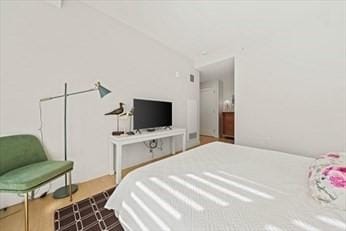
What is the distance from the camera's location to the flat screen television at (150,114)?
2617 millimetres

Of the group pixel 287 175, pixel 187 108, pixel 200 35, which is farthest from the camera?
pixel 187 108

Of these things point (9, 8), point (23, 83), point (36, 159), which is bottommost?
point (36, 159)

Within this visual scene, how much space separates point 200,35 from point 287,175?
270 centimetres

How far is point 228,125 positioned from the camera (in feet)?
17.5

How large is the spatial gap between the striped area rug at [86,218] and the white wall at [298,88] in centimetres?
278

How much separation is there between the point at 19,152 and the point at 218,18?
3153mm

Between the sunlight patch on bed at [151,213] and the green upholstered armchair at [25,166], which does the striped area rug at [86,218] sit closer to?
the green upholstered armchair at [25,166]

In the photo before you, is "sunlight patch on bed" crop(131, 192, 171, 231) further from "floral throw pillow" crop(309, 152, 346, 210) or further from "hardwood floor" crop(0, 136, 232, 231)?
"hardwood floor" crop(0, 136, 232, 231)

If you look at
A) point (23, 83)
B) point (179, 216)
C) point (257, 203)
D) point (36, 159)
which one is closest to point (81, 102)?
point (23, 83)

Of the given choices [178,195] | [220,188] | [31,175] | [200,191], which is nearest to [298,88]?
[220,188]

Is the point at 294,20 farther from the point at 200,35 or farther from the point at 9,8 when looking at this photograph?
the point at 9,8

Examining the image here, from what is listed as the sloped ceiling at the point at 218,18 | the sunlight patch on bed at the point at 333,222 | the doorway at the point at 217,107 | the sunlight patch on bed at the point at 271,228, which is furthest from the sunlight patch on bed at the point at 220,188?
the doorway at the point at 217,107

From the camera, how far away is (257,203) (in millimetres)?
780

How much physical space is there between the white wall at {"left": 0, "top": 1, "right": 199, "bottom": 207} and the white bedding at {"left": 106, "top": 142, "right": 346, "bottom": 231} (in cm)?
138
